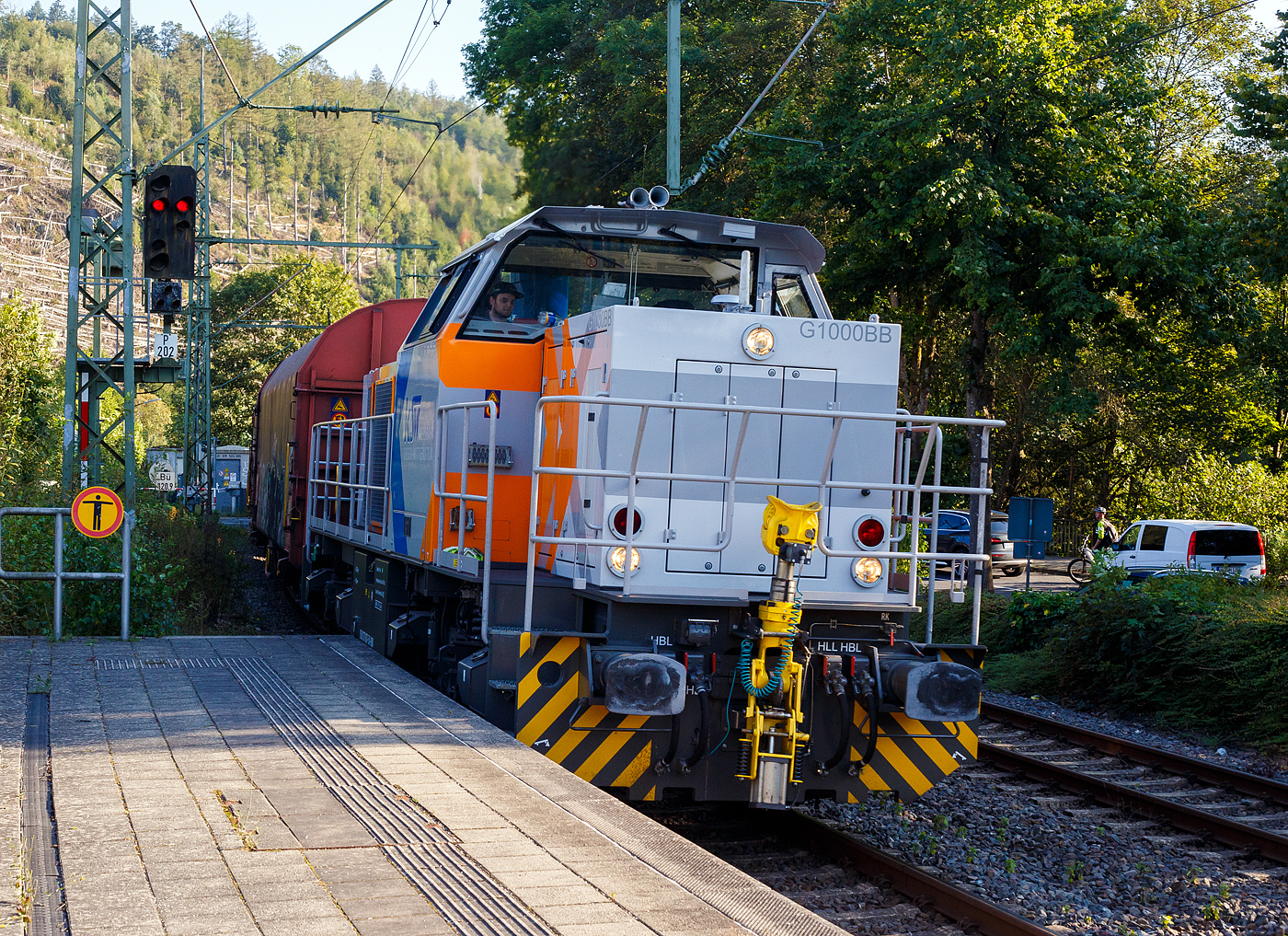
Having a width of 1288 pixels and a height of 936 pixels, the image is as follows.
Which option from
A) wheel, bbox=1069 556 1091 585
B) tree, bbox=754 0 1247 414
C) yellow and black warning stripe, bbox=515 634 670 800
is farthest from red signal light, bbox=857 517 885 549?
wheel, bbox=1069 556 1091 585

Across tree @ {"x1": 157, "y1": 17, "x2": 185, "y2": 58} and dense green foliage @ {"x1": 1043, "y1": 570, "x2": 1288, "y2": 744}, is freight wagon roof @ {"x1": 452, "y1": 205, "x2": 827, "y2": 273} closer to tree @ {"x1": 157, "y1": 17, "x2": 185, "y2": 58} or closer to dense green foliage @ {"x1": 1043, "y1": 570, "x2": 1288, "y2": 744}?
dense green foliage @ {"x1": 1043, "y1": 570, "x2": 1288, "y2": 744}

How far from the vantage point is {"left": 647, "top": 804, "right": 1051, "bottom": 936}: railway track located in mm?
5309

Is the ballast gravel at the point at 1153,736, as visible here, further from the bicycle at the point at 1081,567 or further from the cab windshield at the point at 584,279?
the bicycle at the point at 1081,567

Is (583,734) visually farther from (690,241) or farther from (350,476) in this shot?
(350,476)

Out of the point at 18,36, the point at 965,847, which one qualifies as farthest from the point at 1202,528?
the point at 18,36

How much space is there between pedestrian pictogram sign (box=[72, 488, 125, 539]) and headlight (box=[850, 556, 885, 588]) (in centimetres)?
589

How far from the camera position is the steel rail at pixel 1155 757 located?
795 cm

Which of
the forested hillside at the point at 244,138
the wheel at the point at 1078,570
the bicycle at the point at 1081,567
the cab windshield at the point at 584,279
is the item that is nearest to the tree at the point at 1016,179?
the bicycle at the point at 1081,567

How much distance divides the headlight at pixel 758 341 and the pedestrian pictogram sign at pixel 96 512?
5428 mm

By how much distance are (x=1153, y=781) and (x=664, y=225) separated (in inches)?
204

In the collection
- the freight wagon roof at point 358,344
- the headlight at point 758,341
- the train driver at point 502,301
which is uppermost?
the freight wagon roof at point 358,344

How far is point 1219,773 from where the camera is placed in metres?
8.24

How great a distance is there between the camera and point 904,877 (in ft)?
19.0

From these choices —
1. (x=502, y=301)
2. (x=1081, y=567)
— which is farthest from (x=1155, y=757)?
(x=1081, y=567)
